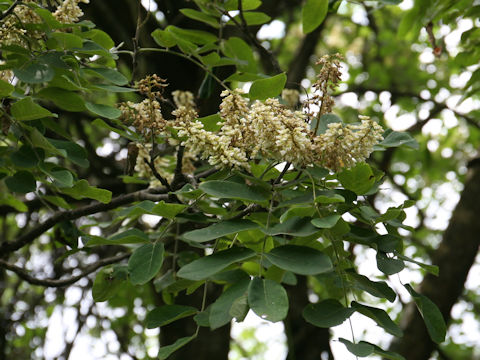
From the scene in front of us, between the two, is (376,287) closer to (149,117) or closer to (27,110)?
(149,117)

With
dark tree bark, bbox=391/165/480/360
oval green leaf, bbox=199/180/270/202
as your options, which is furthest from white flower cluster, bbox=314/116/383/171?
dark tree bark, bbox=391/165/480/360

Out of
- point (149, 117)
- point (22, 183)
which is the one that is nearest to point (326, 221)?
point (149, 117)

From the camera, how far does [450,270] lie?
10.8ft

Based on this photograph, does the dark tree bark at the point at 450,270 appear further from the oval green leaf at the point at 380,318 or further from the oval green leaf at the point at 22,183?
the oval green leaf at the point at 22,183

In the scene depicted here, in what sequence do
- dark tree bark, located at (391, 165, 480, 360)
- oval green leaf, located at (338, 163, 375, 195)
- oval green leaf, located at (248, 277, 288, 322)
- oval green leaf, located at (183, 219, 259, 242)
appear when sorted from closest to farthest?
oval green leaf, located at (248, 277, 288, 322) < oval green leaf, located at (183, 219, 259, 242) < oval green leaf, located at (338, 163, 375, 195) < dark tree bark, located at (391, 165, 480, 360)

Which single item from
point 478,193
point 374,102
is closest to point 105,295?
point 478,193

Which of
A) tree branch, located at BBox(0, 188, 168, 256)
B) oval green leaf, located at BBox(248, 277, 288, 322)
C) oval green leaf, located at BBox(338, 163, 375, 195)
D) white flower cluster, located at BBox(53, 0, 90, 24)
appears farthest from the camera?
tree branch, located at BBox(0, 188, 168, 256)

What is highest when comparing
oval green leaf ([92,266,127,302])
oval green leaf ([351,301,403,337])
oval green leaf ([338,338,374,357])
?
oval green leaf ([351,301,403,337])

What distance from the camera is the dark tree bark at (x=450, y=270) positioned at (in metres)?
3.11

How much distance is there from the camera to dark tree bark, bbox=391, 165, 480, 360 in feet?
10.2

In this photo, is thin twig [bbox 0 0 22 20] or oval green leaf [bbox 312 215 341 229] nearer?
oval green leaf [bbox 312 215 341 229]

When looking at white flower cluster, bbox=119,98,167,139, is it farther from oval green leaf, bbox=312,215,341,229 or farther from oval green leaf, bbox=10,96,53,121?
oval green leaf, bbox=312,215,341,229

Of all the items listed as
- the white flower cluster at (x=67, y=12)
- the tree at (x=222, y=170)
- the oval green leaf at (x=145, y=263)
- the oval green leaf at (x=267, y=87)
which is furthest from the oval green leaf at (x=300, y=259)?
the white flower cluster at (x=67, y=12)

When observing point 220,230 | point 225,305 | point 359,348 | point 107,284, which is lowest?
point 107,284
